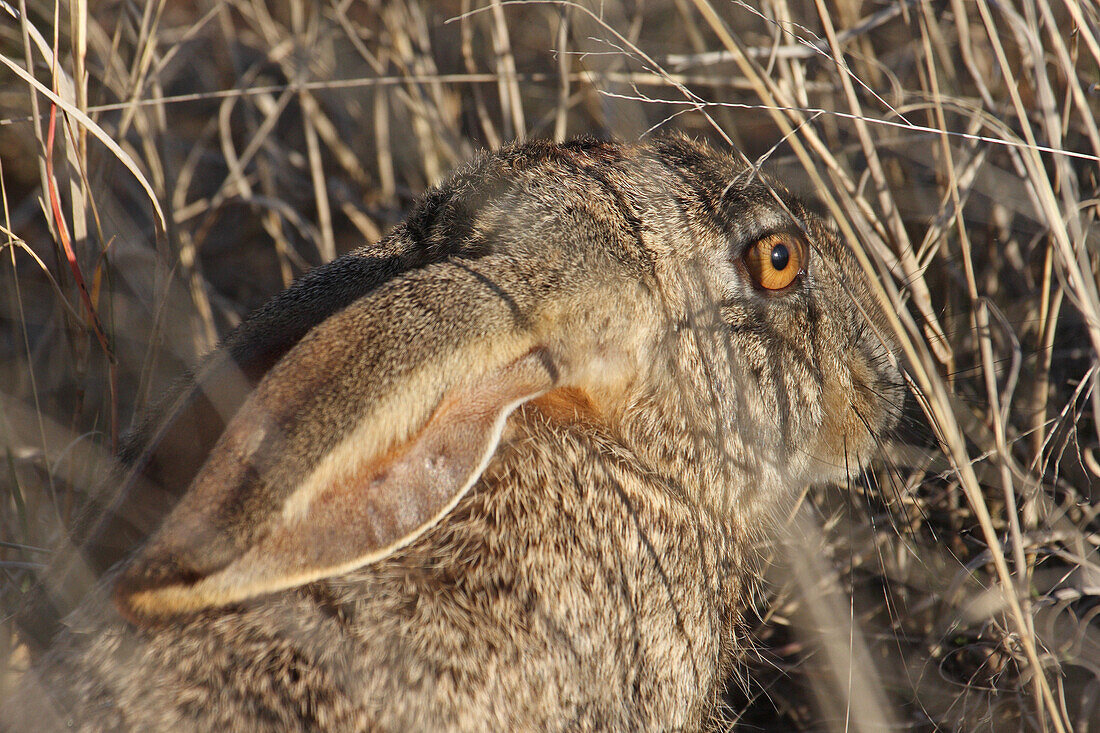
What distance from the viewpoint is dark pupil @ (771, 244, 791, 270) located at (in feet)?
10.1

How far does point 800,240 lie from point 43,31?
4142 millimetres

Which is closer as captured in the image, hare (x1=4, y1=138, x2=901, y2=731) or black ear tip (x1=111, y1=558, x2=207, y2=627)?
black ear tip (x1=111, y1=558, x2=207, y2=627)

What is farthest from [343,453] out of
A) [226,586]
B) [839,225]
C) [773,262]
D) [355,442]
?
[773,262]

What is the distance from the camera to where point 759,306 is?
306cm

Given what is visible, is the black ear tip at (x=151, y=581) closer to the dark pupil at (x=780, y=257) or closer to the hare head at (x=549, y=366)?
the hare head at (x=549, y=366)

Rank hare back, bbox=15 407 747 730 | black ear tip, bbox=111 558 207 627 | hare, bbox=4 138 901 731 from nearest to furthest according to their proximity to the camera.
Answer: black ear tip, bbox=111 558 207 627, hare, bbox=4 138 901 731, hare back, bbox=15 407 747 730

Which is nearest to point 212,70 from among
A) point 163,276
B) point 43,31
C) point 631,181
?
point 43,31

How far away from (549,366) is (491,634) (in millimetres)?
692

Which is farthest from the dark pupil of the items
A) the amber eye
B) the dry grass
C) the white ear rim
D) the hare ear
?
the white ear rim

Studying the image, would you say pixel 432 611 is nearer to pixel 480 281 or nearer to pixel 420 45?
pixel 480 281

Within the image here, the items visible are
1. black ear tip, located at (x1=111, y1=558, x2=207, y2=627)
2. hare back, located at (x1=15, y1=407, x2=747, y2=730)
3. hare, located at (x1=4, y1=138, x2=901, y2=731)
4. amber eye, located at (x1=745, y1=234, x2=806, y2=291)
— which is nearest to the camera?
black ear tip, located at (x1=111, y1=558, x2=207, y2=627)

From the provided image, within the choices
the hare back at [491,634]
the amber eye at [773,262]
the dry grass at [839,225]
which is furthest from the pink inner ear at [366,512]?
the dry grass at [839,225]

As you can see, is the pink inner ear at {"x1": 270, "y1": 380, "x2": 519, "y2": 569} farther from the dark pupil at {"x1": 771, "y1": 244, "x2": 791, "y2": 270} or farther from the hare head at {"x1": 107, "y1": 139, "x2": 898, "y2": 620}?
the dark pupil at {"x1": 771, "y1": 244, "x2": 791, "y2": 270}

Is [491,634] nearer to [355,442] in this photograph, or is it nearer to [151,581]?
[355,442]
